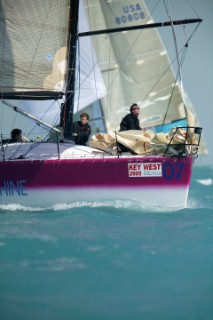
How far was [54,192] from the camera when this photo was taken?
10.8m

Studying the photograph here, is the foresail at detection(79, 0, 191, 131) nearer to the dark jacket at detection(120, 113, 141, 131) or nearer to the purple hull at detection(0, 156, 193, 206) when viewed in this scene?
the dark jacket at detection(120, 113, 141, 131)

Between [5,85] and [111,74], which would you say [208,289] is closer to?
[5,85]

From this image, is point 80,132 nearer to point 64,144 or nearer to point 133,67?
point 64,144

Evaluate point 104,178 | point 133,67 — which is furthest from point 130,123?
point 133,67

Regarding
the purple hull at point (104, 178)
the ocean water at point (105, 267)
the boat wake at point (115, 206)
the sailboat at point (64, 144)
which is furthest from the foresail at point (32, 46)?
the ocean water at point (105, 267)

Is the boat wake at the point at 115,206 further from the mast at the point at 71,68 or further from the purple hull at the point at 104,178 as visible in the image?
the mast at the point at 71,68

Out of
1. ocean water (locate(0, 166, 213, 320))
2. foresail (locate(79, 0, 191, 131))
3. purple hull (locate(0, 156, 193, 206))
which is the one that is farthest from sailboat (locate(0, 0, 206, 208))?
foresail (locate(79, 0, 191, 131))

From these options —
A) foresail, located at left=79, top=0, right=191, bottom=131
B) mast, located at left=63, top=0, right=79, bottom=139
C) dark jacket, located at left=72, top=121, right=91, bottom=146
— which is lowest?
dark jacket, located at left=72, top=121, right=91, bottom=146

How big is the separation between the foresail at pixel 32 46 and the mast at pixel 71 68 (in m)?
0.12

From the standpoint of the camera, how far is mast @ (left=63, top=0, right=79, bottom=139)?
11924 mm

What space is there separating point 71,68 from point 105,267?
6.51 metres

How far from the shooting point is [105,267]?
661cm

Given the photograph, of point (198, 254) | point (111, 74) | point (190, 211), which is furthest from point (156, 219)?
point (111, 74)

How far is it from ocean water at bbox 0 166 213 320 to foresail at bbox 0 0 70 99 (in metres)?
3.33
